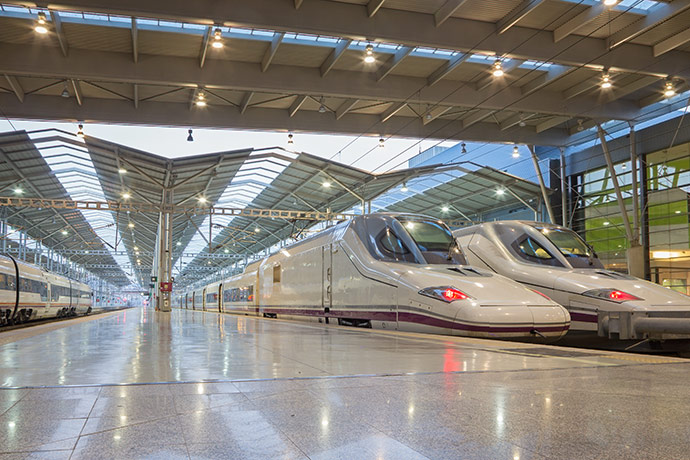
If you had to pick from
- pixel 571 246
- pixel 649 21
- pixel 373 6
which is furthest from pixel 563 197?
pixel 373 6

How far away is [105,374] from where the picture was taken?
14.2ft

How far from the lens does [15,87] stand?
54.4 ft

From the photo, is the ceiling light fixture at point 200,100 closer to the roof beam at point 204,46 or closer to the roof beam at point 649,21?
the roof beam at point 204,46

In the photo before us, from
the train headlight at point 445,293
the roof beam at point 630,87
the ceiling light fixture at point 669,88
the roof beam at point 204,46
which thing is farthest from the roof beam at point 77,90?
the ceiling light fixture at point 669,88

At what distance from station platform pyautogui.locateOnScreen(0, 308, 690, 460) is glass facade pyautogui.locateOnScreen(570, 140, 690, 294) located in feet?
63.3

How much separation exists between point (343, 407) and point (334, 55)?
13843mm

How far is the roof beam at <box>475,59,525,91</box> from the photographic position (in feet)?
54.2

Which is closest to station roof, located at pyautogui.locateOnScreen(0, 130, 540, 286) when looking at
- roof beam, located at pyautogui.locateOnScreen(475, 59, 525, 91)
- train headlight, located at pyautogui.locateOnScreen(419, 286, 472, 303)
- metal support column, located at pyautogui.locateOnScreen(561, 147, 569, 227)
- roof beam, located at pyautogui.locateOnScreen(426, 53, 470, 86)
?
→ metal support column, located at pyautogui.locateOnScreen(561, 147, 569, 227)

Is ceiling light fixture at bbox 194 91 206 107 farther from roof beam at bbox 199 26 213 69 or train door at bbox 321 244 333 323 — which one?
train door at bbox 321 244 333 323

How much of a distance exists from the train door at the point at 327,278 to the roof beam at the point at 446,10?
20.5ft

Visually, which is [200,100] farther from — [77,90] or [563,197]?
[563,197]

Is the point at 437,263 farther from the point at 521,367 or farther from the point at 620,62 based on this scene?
the point at 620,62

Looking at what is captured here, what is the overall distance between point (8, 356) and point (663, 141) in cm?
2344

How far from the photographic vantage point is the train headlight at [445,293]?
928cm
